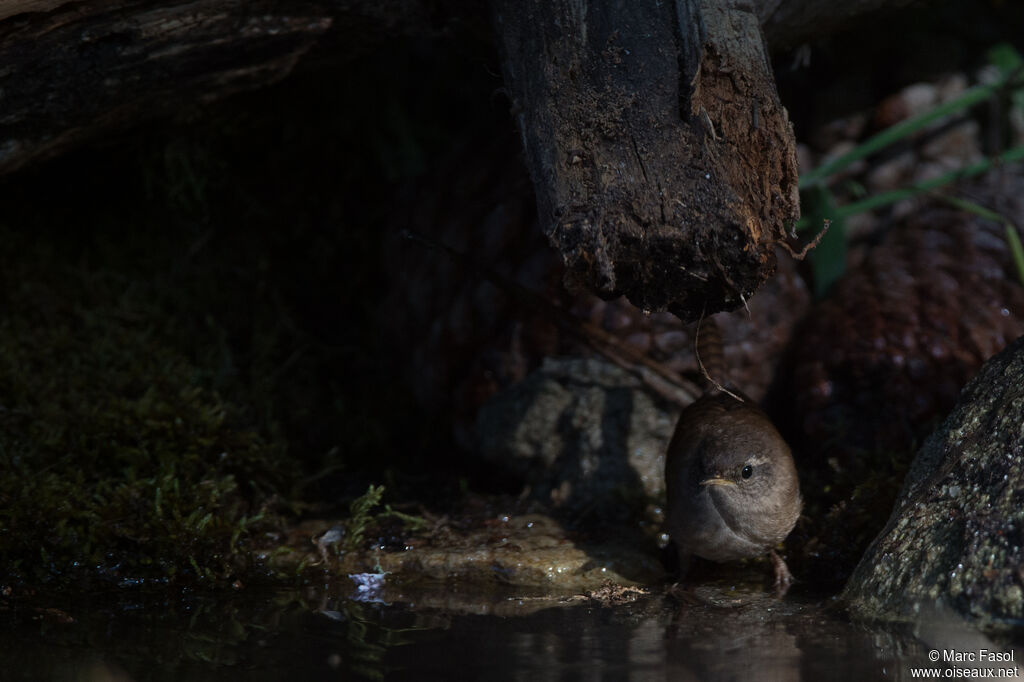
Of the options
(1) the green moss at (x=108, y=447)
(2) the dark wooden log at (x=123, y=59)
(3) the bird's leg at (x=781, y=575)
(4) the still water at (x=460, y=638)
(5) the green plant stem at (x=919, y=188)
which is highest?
(2) the dark wooden log at (x=123, y=59)

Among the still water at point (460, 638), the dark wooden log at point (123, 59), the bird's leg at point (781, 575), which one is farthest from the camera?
the bird's leg at point (781, 575)

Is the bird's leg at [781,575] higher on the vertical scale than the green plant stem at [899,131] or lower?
lower

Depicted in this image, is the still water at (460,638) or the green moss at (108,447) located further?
the green moss at (108,447)

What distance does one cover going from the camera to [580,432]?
3436mm

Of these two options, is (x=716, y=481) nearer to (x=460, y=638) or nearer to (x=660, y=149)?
(x=460, y=638)

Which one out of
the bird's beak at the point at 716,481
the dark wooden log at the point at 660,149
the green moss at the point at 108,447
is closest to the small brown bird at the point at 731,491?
the bird's beak at the point at 716,481

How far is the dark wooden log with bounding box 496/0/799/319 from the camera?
7.27 feet

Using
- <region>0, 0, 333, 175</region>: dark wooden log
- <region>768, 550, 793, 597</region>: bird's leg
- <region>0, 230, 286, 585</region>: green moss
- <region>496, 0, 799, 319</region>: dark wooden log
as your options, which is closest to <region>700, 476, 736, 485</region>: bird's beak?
<region>768, 550, 793, 597</region>: bird's leg

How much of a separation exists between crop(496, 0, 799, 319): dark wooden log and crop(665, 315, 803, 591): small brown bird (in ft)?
2.17

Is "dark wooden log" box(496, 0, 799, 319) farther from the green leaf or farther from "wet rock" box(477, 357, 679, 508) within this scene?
the green leaf

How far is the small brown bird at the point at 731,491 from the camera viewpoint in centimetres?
282

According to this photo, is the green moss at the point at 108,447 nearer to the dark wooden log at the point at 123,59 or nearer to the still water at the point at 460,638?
the still water at the point at 460,638

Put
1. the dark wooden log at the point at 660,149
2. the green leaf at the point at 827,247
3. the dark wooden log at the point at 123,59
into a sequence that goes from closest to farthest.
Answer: the dark wooden log at the point at 660,149
the dark wooden log at the point at 123,59
the green leaf at the point at 827,247

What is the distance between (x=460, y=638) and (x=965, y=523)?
1288 millimetres
